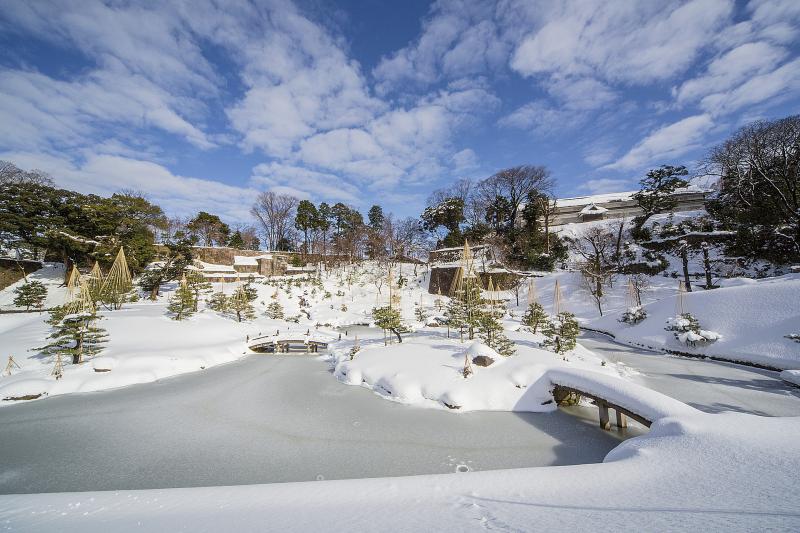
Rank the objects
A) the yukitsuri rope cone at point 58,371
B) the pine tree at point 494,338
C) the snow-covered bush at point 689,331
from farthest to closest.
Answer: the snow-covered bush at point 689,331
the pine tree at point 494,338
the yukitsuri rope cone at point 58,371

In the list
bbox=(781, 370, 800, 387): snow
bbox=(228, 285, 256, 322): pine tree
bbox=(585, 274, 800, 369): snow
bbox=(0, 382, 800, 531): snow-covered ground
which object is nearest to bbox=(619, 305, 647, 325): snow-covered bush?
bbox=(585, 274, 800, 369): snow

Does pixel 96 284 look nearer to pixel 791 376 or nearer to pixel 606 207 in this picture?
pixel 791 376

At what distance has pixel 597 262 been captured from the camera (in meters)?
20.8

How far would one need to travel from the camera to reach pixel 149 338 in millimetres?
11898

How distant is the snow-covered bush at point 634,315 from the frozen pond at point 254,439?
1031 cm

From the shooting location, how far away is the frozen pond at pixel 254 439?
4.73 m

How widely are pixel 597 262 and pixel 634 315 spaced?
7.28 m

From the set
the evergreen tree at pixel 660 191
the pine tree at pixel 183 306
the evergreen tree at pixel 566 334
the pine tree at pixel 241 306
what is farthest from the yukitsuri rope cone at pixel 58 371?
the evergreen tree at pixel 660 191

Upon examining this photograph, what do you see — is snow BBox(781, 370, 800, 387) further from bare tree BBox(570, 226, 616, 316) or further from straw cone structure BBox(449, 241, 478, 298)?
bare tree BBox(570, 226, 616, 316)

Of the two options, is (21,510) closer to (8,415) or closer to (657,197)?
(8,415)

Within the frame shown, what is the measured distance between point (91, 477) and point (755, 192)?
108 ft

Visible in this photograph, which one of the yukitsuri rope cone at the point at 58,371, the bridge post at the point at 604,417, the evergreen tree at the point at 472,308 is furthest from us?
the evergreen tree at the point at 472,308

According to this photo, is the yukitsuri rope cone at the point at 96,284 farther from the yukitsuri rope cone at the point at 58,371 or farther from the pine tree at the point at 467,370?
the pine tree at the point at 467,370

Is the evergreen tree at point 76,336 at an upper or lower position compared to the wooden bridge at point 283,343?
upper
